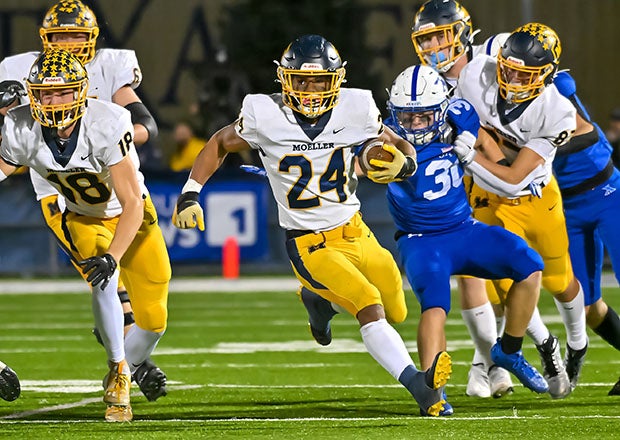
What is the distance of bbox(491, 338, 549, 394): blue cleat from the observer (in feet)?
18.9

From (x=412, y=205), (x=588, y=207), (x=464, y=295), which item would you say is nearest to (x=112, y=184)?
(x=412, y=205)

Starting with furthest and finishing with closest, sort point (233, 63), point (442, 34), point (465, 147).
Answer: point (233, 63) < point (442, 34) < point (465, 147)

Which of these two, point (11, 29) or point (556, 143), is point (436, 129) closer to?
point (556, 143)

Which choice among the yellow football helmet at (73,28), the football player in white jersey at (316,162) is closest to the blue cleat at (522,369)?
the football player in white jersey at (316,162)

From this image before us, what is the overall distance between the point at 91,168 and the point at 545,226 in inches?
79.9

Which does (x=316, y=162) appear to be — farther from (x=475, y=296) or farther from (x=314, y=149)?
(x=475, y=296)

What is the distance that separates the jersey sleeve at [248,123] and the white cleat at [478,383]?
4.82 ft

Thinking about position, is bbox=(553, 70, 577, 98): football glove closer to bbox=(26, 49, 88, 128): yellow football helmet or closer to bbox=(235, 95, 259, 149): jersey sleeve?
bbox=(235, 95, 259, 149): jersey sleeve

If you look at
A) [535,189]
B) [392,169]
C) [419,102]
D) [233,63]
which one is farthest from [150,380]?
[233,63]

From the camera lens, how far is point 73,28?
6.20m

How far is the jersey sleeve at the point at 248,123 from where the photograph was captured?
570 centimetres

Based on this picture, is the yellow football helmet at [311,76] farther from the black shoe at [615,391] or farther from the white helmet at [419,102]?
the black shoe at [615,391]

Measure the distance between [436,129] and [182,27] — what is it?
42.6 ft

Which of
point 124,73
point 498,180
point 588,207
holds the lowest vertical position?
point 588,207
